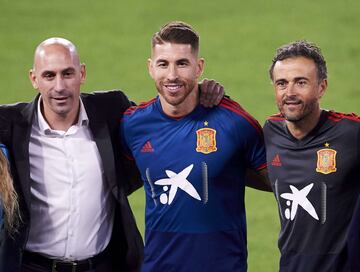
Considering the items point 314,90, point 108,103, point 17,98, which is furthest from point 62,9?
point 314,90

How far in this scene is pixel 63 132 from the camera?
21.7 feet

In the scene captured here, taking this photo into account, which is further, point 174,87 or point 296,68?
point 174,87

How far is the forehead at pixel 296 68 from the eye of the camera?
6.27 metres

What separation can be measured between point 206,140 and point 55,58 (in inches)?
38.8

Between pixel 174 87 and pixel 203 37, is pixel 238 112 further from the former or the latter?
pixel 203 37

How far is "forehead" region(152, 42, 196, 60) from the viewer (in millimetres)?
6457

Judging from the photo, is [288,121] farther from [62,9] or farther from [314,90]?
[62,9]

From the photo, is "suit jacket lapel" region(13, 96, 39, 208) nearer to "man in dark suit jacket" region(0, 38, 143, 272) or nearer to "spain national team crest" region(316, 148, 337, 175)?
"man in dark suit jacket" region(0, 38, 143, 272)

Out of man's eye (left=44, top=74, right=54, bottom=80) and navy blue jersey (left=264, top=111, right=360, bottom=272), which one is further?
man's eye (left=44, top=74, right=54, bottom=80)

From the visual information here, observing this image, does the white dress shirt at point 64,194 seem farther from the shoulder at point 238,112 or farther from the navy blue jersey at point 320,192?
the navy blue jersey at point 320,192

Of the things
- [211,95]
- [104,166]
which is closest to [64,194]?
[104,166]

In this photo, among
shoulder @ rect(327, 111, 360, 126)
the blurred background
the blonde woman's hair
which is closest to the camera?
the blonde woman's hair

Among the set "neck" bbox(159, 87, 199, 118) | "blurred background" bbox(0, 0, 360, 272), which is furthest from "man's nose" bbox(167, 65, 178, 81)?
"blurred background" bbox(0, 0, 360, 272)

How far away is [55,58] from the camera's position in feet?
21.7
